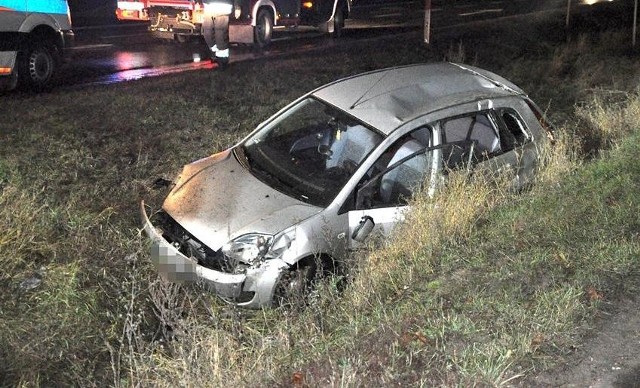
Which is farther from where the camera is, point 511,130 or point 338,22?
point 338,22

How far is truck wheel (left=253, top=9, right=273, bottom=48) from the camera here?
15.1 metres

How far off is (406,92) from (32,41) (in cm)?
686

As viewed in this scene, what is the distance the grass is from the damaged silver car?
0.21 meters

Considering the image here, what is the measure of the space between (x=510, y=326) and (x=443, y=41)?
1281cm

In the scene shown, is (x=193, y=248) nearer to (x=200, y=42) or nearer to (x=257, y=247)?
(x=257, y=247)

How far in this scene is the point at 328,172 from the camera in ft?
17.0

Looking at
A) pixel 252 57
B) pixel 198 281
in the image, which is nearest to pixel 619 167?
pixel 198 281

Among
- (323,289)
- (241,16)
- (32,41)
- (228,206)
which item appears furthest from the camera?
(241,16)

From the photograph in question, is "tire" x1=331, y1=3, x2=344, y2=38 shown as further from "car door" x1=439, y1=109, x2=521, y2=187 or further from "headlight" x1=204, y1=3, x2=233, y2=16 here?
"car door" x1=439, y1=109, x2=521, y2=187

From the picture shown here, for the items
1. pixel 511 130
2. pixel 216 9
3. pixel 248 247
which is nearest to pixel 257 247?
pixel 248 247

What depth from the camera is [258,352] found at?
338 centimetres

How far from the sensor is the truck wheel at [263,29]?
15.1 m

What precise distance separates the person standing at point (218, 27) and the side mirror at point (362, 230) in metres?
7.75

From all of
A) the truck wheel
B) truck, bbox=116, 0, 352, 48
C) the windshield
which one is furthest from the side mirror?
the truck wheel
